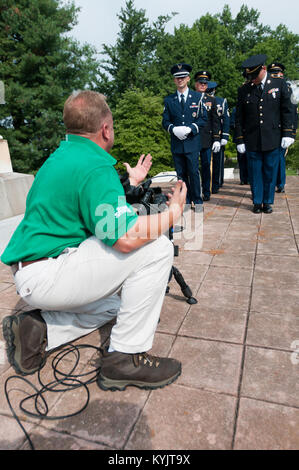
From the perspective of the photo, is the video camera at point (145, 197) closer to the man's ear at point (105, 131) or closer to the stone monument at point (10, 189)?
the man's ear at point (105, 131)

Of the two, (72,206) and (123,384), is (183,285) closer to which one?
(123,384)

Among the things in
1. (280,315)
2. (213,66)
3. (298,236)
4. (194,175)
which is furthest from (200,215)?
(213,66)

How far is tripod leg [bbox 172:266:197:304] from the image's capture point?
8.80 feet

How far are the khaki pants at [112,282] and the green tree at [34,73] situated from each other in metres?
17.2

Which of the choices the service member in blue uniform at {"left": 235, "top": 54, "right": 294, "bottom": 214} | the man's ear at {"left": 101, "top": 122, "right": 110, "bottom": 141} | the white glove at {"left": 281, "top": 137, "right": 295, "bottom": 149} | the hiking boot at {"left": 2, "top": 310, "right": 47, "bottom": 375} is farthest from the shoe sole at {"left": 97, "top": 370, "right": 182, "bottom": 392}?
the white glove at {"left": 281, "top": 137, "right": 295, "bottom": 149}

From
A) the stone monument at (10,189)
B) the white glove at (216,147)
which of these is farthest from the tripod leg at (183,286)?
the white glove at (216,147)

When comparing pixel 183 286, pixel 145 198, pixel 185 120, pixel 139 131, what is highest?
pixel 185 120

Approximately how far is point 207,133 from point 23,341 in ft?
18.8

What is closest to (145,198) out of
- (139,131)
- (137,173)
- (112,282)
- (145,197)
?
(145,197)

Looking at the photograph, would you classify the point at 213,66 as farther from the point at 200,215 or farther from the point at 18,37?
the point at 200,215

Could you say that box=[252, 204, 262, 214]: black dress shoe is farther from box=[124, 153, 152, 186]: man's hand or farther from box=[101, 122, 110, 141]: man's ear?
box=[101, 122, 110, 141]: man's ear

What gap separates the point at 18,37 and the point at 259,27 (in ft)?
120

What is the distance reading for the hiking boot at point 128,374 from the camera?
1850 millimetres

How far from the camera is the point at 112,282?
181 centimetres
